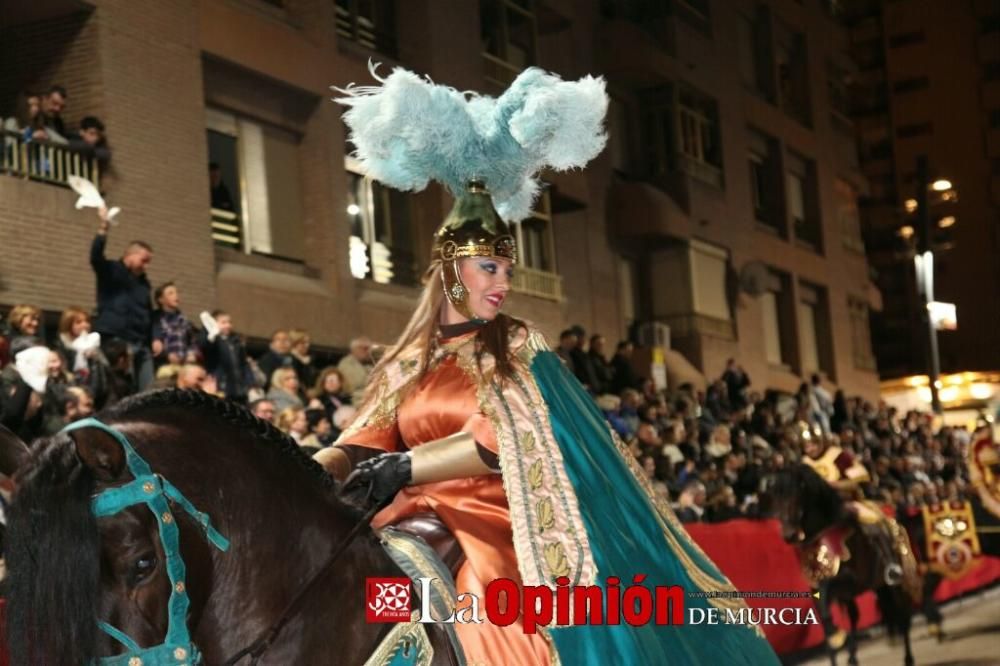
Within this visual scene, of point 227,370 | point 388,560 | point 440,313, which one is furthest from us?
point 227,370

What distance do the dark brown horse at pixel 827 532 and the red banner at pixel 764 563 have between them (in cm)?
17

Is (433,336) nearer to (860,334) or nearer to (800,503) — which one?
(800,503)

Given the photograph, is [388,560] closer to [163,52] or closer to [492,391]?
[492,391]

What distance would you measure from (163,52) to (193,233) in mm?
1677

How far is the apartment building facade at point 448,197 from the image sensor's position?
37.8ft

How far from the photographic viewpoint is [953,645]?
12.9m

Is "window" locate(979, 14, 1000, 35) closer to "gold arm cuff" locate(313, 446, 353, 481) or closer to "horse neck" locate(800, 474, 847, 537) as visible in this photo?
"horse neck" locate(800, 474, 847, 537)

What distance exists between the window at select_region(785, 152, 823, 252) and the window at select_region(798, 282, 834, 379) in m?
0.94

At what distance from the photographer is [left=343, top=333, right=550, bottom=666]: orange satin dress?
345 cm

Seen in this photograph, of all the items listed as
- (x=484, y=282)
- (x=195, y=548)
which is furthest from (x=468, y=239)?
(x=195, y=548)

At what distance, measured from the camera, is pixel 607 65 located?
70.6 ft

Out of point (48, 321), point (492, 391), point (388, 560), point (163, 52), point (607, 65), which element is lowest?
point (388, 560)

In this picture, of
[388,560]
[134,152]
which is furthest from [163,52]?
[388,560]

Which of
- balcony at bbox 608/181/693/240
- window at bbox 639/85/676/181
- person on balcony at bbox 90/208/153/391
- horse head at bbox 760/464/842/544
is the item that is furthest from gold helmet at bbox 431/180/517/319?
window at bbox 639/85/676/181
